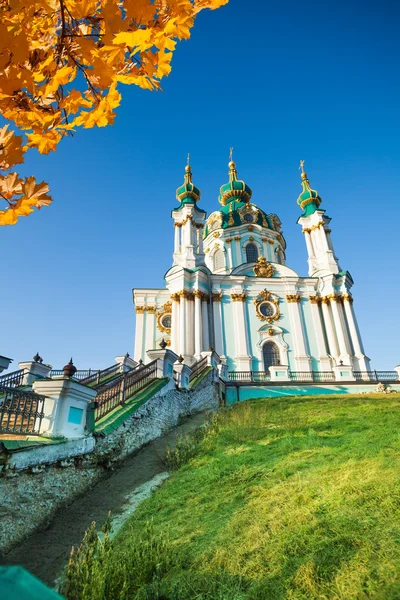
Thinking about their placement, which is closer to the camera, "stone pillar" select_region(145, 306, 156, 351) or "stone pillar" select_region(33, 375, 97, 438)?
"stone pillar" select_region(33, 375, 97, 438)

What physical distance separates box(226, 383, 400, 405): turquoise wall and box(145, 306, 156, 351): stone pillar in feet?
32.8

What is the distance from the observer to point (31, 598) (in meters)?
0.93

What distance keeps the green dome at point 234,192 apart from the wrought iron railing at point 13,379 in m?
33.8

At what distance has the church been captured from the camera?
25203 mm

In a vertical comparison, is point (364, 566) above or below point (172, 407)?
below

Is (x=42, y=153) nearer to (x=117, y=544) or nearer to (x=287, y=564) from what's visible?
(x=287, y=564)

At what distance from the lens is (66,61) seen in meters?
1.99

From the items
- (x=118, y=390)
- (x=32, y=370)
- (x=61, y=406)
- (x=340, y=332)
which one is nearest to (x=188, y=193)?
(x=340, y=332)

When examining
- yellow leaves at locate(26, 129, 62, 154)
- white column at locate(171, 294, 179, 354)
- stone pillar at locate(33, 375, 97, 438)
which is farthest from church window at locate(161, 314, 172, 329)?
yellow leaves at locate(26, 129, 62, 154)

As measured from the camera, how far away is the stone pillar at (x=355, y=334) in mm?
24152

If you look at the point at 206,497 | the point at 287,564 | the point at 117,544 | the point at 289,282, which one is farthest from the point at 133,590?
the point at 289,282

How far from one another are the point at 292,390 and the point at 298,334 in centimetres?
712

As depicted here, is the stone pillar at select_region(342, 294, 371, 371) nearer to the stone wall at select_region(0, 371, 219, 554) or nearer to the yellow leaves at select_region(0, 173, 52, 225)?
the stone wall at select_region(0, 371, 219, 554)

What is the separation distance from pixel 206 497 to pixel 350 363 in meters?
21.8
